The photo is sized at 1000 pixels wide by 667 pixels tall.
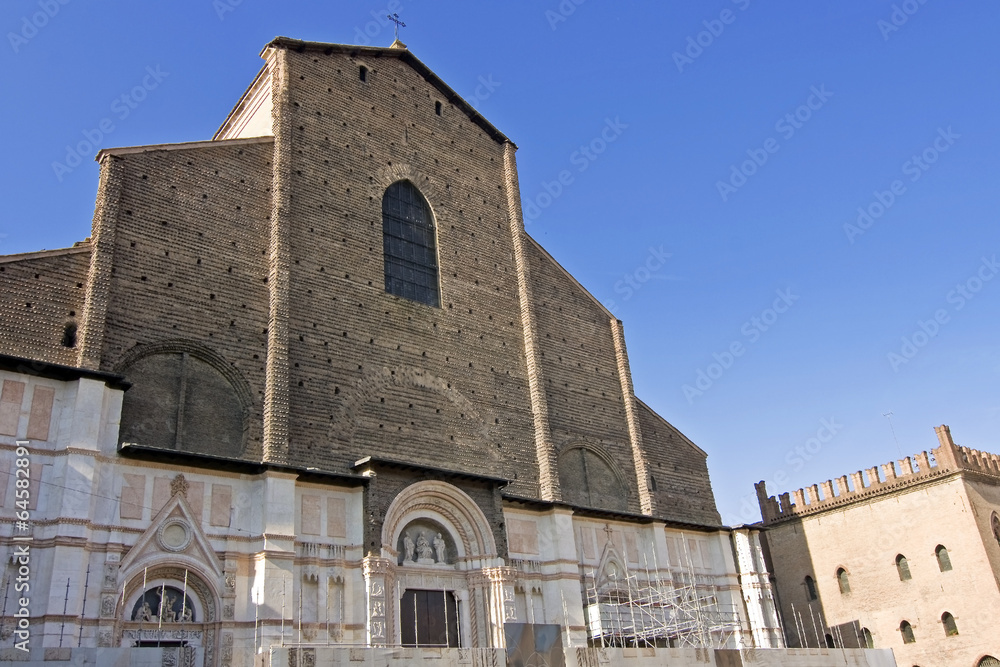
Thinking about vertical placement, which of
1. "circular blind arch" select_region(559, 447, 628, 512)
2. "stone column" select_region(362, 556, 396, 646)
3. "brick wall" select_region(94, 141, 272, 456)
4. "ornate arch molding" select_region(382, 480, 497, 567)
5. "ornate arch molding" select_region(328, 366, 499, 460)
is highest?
"brick wall" select_region(94, 141, 272, 456)

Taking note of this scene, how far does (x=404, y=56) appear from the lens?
20141mm

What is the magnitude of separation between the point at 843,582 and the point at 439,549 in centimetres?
1536

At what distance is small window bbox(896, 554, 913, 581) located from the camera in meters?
23.5

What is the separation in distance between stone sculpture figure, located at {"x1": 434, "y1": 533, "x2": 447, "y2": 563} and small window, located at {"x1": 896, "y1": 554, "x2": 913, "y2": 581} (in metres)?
15.1

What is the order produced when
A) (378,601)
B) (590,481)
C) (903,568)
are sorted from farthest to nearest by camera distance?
(903,568) < (590,481) < (378,601)

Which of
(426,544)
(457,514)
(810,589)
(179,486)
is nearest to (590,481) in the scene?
(457,514)

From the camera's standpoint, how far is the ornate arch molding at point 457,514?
48.8ft

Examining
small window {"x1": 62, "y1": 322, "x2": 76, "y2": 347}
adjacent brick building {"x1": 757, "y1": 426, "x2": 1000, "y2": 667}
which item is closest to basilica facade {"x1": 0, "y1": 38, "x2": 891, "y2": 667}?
small window {"x1": 62, "y1": 322, "x2": 76, "y2": 347}

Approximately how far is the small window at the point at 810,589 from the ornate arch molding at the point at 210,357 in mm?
19230

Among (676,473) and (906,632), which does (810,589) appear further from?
(676,473)

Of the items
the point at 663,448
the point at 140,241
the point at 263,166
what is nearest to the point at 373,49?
the point at 263,166

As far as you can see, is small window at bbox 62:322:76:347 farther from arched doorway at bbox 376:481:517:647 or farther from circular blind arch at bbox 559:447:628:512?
circular blind arch at bbox 559:447:628:512

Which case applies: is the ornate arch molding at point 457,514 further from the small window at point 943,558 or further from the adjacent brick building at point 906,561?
the small window at point 943,558

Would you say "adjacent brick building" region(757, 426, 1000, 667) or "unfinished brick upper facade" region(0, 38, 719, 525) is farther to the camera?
"adjacent brick building" region(757, 426, 1000, 667)
